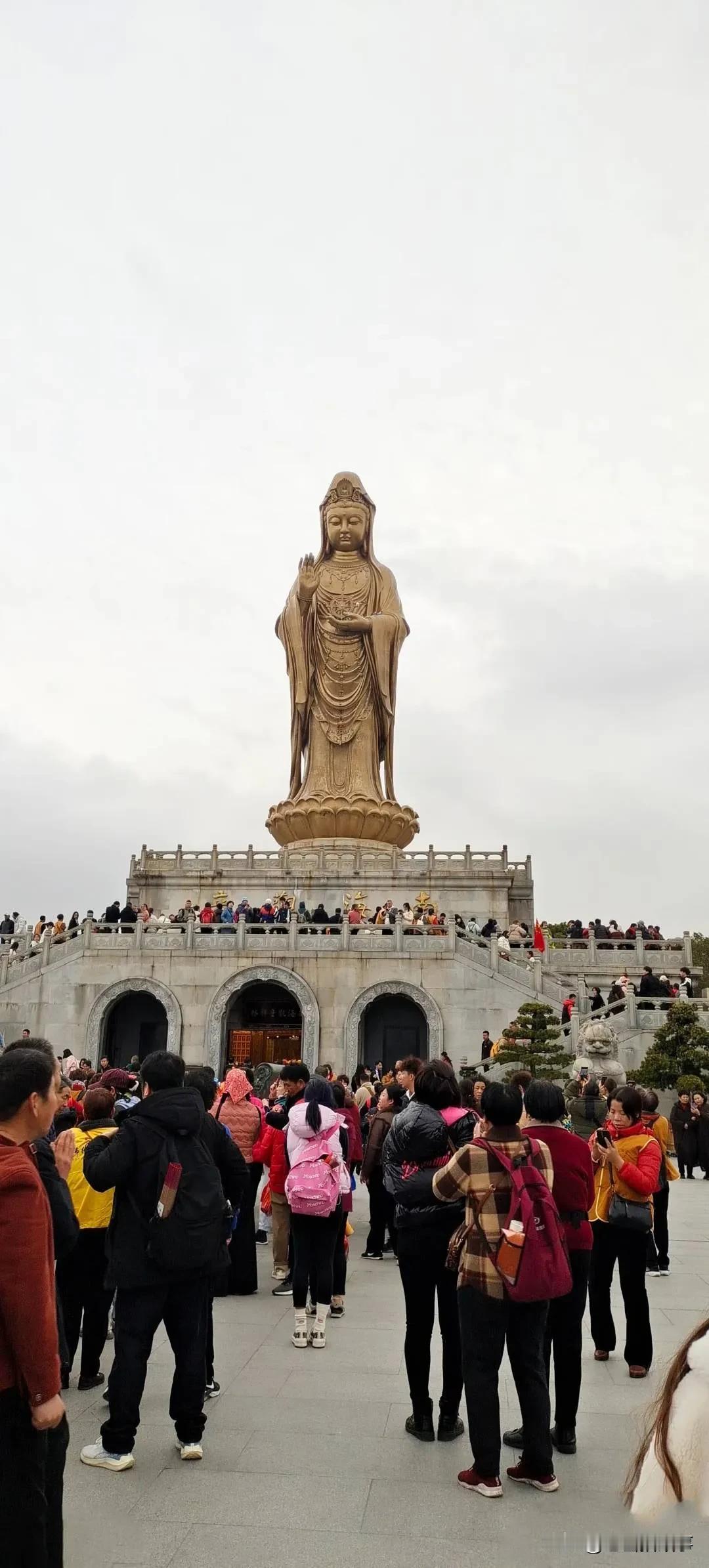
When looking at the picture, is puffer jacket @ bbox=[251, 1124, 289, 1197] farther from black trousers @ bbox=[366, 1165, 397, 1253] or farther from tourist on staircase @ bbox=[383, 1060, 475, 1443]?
tourist on staircase @ bbox=[383, 1060, 475, 1443]

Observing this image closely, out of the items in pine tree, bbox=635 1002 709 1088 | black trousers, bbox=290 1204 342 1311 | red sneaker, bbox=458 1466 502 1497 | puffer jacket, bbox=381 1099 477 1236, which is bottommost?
red sneaker, bbox=458 1466 502 1497

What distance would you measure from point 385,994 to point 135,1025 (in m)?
5.71

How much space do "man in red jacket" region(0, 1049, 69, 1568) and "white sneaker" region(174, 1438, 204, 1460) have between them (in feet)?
5.99

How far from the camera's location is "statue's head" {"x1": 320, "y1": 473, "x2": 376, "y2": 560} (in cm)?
3497

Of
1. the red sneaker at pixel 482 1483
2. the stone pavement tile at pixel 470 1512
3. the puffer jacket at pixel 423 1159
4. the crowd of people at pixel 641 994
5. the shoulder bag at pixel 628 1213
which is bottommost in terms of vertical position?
the stone pavement tile at pixel 470 1512

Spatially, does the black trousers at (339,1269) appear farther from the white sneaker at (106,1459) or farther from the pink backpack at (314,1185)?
the white sneaker at (106,1459)

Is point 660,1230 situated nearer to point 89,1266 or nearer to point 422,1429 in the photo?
point 422,1429

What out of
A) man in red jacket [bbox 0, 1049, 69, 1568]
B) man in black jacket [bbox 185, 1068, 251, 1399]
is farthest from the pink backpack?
man in red jacket [bbox 0, 1049, 69, 1568]

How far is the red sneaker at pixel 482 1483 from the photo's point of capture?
429 cm

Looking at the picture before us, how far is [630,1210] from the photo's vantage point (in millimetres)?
5672

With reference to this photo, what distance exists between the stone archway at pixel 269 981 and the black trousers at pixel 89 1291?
17.0m

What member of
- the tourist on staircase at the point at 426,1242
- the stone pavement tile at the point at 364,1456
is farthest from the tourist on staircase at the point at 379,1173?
the stone pavement tile at the point at 364,1456

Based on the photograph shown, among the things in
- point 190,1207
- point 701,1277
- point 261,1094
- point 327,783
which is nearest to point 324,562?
point 327,783

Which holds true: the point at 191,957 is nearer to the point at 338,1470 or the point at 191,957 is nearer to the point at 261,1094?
the point at 261,1094
